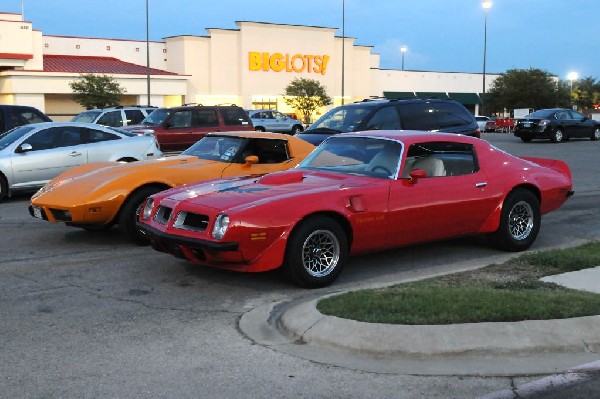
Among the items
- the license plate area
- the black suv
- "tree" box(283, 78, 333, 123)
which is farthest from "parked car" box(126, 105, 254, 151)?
"tree" box(283, 78, 333, 123)

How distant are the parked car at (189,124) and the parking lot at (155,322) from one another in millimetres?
10298

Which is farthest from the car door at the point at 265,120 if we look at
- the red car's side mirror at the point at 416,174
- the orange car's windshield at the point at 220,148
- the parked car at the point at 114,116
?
the red car's side mirror at the point at 416,174

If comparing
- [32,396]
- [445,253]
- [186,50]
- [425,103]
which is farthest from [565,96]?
[32,396]

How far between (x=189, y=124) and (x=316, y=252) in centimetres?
1436

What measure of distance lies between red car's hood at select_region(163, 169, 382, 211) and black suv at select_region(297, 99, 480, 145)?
19.8ft

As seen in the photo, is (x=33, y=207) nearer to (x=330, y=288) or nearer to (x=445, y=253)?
(x=330, y=288)

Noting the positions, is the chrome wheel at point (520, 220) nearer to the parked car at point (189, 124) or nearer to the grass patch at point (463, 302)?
the grass patch at point (463, 302)

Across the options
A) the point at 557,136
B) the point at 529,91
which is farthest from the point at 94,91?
the point at 529,91

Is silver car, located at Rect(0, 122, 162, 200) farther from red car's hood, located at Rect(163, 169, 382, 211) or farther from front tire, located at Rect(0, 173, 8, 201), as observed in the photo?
red car's hood, located at Rect(163, 169, 382, 211)

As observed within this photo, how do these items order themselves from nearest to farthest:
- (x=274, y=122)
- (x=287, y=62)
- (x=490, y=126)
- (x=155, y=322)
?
1. (x=155, y=322)
2. (x=274, y=122)
3. (x=490, y=126)
4. (x=287, y=62)

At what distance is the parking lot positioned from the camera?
4531mm

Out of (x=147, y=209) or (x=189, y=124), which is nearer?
(x=147, y=209)

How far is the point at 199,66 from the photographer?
197ft

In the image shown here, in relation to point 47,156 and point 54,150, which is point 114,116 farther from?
point 47,156
